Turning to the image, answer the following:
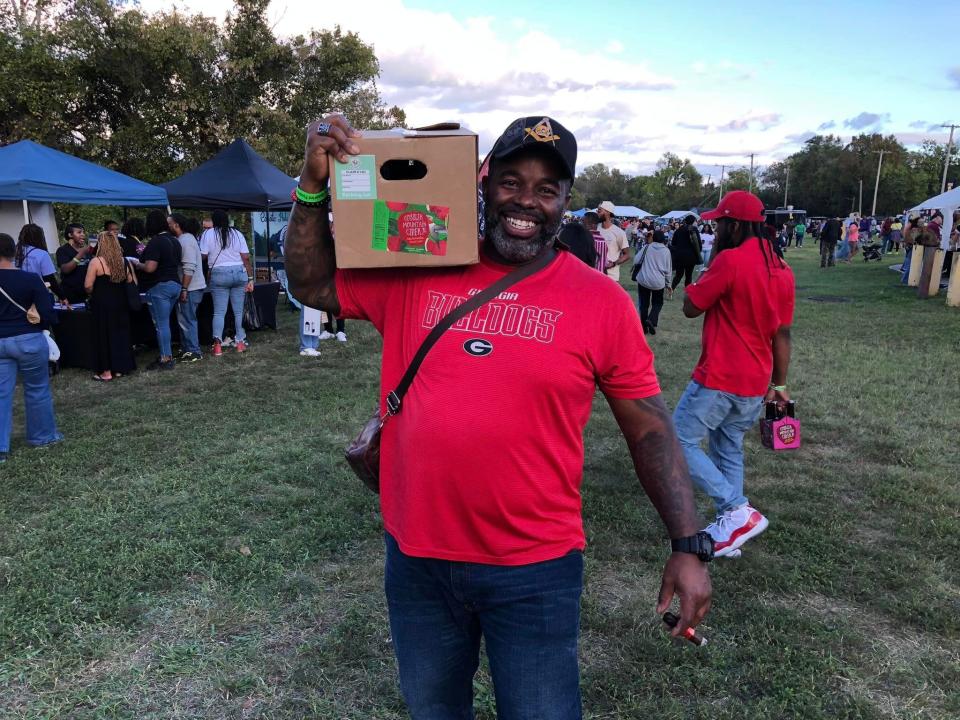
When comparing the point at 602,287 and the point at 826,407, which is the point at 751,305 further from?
the point at 826,407

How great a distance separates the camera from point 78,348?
318 inches

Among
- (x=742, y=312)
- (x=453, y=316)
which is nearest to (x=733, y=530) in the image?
(x=742, y=312)

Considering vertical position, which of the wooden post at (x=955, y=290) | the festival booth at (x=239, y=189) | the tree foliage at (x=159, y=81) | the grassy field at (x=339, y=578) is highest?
the tree foliage at (x=159, y=81)

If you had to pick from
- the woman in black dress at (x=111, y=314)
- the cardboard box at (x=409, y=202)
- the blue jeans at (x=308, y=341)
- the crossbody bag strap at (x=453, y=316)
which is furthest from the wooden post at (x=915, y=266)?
the cardboard box at (x=409, y=202)

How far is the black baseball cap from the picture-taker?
166 cm

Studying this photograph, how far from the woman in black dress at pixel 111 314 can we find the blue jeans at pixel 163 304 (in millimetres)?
301

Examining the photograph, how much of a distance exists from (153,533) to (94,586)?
1.96 feet

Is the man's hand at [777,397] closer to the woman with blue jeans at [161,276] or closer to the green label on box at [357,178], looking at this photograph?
the green label on box at [357,178]

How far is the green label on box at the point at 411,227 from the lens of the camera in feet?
5.34

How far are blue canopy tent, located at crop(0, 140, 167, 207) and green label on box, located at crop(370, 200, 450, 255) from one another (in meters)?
9.49

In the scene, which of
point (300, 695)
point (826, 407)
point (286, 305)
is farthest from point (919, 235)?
point (300, 695)

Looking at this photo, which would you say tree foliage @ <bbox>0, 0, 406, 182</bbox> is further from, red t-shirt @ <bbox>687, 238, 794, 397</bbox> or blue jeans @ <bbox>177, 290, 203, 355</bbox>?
red t-shirt @ <bbox>687, 238, 794, 397</bbox>

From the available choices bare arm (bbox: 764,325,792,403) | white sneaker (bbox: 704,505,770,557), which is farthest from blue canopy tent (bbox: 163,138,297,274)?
white sneaker (bbox: 704,505,770,557)

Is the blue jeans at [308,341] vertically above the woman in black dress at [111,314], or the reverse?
the woman in black dress at [111,314]
